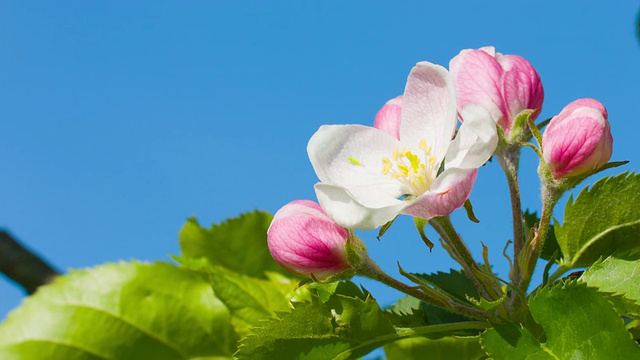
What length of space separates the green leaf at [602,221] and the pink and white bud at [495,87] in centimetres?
18

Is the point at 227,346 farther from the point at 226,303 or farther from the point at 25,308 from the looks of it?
the point at 25,308

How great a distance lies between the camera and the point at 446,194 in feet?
3.99

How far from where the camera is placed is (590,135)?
127 cm

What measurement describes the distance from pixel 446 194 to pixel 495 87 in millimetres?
284

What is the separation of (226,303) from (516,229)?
67cm

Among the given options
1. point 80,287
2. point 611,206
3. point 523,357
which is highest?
point 80,287

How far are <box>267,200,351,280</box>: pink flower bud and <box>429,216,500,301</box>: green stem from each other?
0.15 metres

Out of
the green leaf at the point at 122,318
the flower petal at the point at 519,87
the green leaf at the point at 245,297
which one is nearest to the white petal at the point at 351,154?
the flower petal at the point at 519,87

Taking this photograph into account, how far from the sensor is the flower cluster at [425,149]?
1.25 metres

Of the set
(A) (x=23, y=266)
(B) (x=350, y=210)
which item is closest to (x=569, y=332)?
(B) (x=350, y=210)

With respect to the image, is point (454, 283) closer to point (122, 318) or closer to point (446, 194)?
point (446, 194)

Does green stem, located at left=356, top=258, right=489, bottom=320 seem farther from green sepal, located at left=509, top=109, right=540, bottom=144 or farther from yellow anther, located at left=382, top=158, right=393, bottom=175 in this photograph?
green sepal, located at left=509, top=109, right=540, bottom=144

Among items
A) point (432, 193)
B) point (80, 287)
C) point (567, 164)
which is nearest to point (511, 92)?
point (567, 164)

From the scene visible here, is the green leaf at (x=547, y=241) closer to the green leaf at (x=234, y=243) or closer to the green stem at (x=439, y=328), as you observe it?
the green stem at (x=439, y=328)
